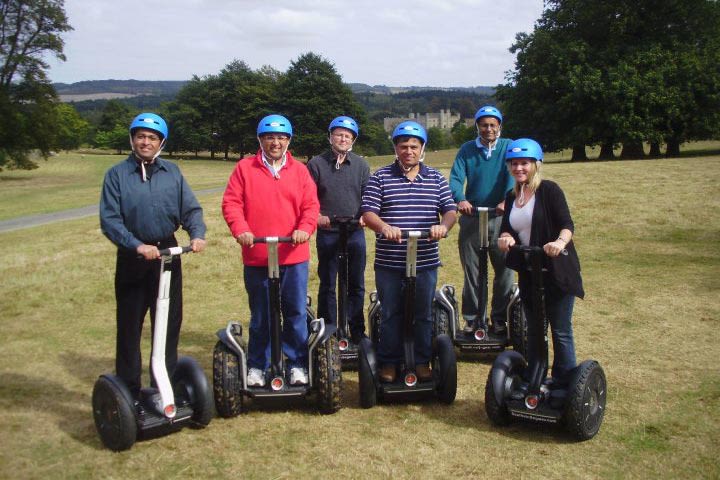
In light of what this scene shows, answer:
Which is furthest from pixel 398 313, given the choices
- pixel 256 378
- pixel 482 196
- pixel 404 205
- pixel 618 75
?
pixel 618 75

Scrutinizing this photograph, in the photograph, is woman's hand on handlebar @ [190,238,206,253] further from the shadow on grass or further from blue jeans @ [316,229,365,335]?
blue jeans @ [316,229,365,335]

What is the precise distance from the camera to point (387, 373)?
501 centimetres

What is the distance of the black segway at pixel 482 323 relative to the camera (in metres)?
6.04

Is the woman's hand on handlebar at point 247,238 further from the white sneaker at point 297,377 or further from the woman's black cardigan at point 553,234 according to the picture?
the woman's black cardigan at point 553,234

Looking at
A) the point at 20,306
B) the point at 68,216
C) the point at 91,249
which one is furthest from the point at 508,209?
the point at 68,216

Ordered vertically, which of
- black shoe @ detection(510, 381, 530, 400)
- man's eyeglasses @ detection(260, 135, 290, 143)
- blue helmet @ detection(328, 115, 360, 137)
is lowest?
black shoe @ detection(510, 381, 530, 400)

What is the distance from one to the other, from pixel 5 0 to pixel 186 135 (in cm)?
3105

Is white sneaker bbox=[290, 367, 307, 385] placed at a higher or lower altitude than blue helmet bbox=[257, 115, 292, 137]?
lower

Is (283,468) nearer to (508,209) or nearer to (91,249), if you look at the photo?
(508,209)

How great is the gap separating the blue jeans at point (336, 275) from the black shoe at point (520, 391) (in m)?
2.02

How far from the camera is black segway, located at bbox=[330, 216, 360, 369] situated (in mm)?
5836

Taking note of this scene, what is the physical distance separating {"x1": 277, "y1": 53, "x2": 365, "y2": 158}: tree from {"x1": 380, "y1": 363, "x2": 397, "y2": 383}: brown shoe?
1896 inches

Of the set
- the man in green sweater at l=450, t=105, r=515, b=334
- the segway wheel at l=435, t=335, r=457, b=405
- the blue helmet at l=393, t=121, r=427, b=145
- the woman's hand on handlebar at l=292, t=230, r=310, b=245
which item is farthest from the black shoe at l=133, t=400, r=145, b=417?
the man in green sweater at l=450, t=105, r=515, b=334

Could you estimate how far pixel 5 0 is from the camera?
36.6m
